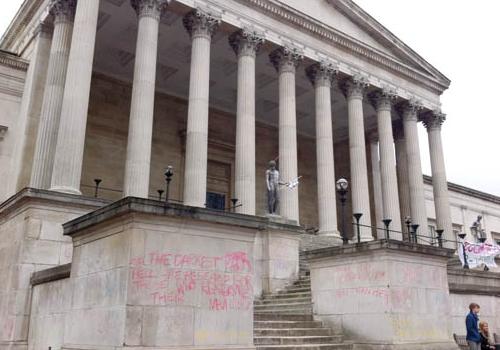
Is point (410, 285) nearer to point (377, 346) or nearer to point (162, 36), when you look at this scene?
point (377, 346)

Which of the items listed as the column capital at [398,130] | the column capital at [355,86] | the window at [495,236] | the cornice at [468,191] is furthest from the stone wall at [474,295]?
the window at [495,236]

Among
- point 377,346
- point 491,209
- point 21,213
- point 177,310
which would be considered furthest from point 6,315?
point 491,209

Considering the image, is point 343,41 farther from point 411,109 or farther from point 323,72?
point 411,109

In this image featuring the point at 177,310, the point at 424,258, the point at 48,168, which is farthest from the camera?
the point at 48,168

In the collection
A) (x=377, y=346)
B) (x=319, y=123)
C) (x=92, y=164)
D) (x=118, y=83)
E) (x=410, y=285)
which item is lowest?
(x=377, y=346)

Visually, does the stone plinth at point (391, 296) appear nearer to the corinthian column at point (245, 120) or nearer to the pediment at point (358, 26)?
the corinthian column at point (245, 120)

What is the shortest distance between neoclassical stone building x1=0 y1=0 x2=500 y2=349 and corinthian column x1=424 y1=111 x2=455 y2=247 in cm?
12

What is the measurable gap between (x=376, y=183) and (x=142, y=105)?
20089 millimetres

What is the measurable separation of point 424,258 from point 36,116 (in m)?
18.3

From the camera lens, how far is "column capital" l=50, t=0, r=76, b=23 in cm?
2238

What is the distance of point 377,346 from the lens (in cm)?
1175

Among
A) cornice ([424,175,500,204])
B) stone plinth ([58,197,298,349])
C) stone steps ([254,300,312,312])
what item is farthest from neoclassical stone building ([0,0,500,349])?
cornice ([424,175,500,204])

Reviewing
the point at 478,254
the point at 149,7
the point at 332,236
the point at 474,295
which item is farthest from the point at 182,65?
the point at 474,295

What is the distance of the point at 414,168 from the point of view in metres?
31.4
